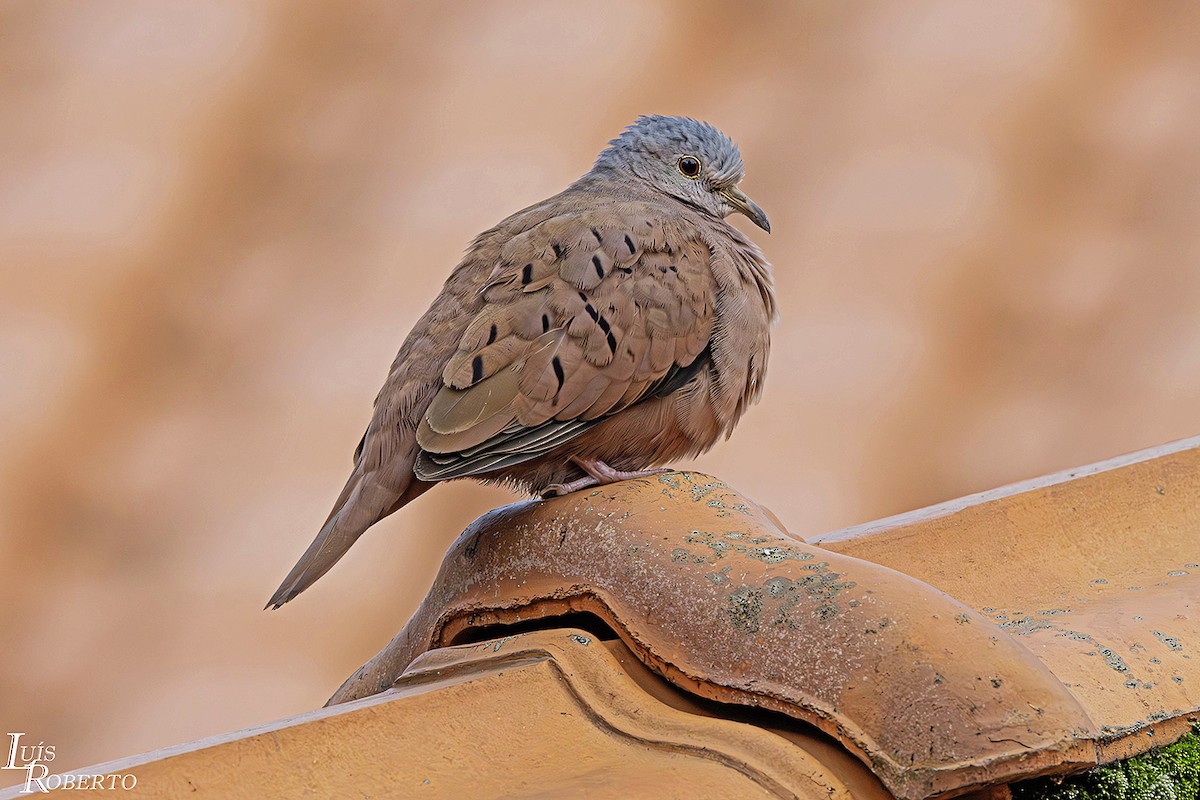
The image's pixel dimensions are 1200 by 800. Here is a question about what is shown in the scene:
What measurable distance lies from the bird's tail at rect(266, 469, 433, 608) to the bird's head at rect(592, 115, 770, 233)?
1.02m

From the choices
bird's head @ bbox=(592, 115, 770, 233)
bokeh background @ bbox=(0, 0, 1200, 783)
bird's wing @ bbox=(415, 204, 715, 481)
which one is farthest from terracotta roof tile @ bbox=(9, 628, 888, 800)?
bokeh background @ bbox=(0, 0, 1200, 783)

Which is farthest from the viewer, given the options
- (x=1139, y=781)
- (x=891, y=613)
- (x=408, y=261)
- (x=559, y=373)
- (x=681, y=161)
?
(x=408, y=261)

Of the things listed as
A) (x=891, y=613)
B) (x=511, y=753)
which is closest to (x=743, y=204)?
(x=891, y=613)

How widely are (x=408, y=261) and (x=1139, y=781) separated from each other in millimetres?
6540

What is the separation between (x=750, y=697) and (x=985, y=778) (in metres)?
0.30

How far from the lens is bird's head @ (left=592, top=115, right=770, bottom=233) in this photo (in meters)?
3.02

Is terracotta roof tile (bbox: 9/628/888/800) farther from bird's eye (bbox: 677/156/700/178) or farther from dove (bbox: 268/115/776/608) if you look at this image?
bird's eye (bbox: 677/156/700/178)

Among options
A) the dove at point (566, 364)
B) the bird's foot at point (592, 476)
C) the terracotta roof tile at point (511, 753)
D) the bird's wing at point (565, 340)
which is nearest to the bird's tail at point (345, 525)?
the dove at point (566, 364)

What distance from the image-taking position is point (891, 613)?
61.4 inches

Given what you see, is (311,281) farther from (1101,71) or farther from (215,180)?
(1101,71)

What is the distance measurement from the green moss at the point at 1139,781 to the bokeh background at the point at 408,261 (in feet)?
19.0

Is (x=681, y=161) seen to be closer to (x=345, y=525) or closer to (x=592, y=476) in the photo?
(x=592, y=476)

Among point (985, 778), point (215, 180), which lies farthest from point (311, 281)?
point (985, 778)

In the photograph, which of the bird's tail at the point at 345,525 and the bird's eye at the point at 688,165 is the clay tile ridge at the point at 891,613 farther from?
the bird's eye at the point at 688,165
